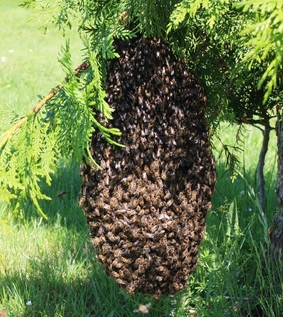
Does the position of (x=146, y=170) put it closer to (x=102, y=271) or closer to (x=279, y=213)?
(x=279, y=213)

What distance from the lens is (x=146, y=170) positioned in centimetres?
160

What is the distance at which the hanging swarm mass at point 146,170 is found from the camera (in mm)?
1594

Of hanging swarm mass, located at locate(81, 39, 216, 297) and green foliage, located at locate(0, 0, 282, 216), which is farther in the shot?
hanging swarm mass, located at locate(81, 39, 216, 297)

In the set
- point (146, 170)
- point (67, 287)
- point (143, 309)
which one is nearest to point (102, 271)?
point (67, 287)

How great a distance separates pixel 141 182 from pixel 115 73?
316mm

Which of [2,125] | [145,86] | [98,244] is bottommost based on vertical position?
[98,244]

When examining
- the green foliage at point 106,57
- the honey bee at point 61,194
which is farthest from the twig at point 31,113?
the honey bee at point 61,194

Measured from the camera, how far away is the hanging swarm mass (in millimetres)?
1594

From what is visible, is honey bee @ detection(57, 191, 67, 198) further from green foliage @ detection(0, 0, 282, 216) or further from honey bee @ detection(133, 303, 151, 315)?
green foliage @ detection(0, 0, 282, 216)

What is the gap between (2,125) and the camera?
1625 mm

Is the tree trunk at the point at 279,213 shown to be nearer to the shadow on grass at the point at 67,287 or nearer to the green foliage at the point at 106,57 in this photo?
the green foliage at the point at 106,57

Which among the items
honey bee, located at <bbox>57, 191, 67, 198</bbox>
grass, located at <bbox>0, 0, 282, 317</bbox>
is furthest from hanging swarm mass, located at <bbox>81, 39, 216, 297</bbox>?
honey bee, located at <bbox>57, 191, 67, 198</bbox>

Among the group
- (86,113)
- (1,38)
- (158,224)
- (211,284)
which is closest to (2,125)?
(86,113)

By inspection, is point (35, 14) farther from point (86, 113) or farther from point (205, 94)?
point (205, 94)
